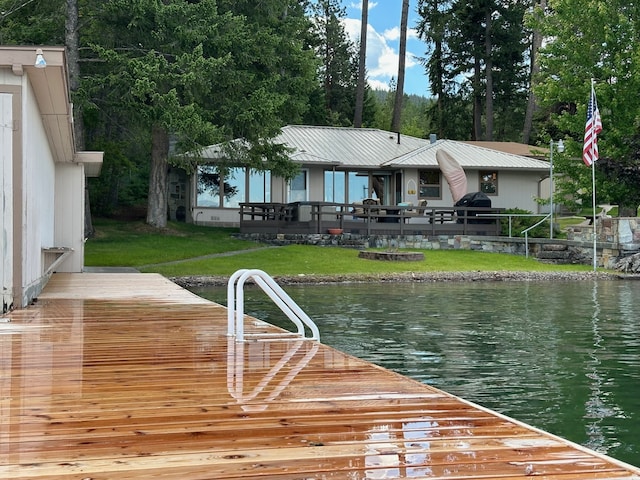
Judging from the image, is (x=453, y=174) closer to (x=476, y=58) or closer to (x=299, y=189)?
(x=299, y=189)

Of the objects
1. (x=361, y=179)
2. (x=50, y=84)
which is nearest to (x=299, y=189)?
(x=361, y=179)

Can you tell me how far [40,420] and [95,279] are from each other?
10707mm

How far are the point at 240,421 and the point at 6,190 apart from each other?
576cm

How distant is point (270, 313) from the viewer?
1257cm

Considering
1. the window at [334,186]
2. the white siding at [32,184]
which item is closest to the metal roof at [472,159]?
the window at [334,186]

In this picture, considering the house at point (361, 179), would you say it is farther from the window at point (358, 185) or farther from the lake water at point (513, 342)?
the lake water at point (513, 342)

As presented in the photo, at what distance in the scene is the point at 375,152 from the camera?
31422 mm

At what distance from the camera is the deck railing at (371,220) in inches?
1019

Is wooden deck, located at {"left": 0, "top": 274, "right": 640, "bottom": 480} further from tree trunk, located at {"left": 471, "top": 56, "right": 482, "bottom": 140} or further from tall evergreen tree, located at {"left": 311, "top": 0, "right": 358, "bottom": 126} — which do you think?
tree trunk, located at {"left": 471, "top": 56, "right": 482, "bottom": 140}

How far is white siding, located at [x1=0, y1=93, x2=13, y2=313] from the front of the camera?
8.46m

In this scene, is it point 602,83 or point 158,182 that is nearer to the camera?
point 602,83

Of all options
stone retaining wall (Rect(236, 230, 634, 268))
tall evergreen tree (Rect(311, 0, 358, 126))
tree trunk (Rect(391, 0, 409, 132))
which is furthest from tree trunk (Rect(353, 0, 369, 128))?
stone retaining wall (Rect(236, 230, 634, 268))

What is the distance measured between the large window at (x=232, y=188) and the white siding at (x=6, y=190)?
68.5ft

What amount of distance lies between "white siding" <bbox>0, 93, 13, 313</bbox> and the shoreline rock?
9.24 meters
